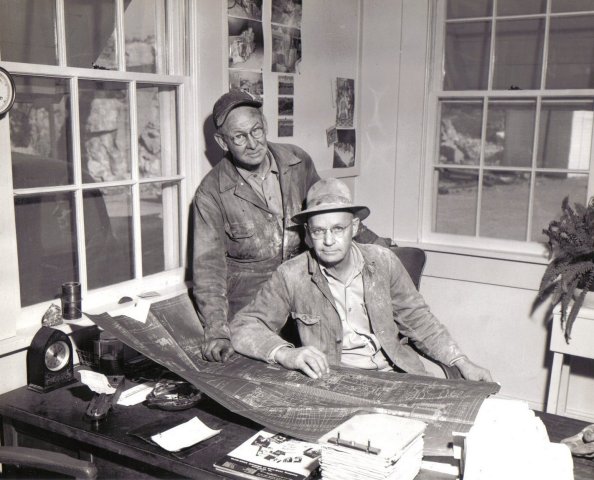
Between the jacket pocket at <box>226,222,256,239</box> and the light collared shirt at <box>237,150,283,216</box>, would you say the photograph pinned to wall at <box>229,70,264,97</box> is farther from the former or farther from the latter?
the jacket pocket at <box>226,222,256,239</box>

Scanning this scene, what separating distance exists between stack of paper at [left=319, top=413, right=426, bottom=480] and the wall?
291cm

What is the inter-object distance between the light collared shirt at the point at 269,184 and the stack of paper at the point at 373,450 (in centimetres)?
157

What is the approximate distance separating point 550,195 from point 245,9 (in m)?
14.8

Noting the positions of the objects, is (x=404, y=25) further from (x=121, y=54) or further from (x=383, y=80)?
(x=121, y=54)

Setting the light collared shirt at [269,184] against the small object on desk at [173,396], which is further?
the light collared shirt at [269,184]

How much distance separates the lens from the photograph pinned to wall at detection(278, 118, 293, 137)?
13.3 feet

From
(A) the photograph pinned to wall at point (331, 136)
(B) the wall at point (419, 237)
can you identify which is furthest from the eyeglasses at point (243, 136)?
(B) the wall at point (419, 237)

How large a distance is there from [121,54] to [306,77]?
161 cm

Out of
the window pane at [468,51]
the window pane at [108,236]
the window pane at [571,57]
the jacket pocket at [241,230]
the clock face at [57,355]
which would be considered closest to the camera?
the clock face at [57,355]

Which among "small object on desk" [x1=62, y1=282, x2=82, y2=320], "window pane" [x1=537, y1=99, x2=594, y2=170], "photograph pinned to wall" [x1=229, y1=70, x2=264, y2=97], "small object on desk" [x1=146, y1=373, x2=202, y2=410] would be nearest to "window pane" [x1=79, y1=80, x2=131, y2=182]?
"small object on desk" [x1=62, y1=282, x2=82, y2=320]

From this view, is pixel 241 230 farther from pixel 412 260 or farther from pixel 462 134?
pixel 462 134

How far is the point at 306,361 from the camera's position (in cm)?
240

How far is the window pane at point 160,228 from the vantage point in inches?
134

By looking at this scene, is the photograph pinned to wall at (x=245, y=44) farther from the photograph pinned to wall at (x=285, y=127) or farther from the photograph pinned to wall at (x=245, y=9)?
the photograph pinned to wall at (x=285, y=127)
